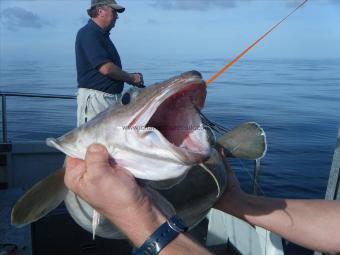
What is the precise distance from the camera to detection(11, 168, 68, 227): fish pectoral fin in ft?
6.22

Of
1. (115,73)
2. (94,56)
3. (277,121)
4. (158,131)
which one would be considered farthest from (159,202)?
(277,121)

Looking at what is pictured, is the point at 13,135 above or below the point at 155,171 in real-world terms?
below

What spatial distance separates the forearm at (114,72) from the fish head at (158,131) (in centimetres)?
342

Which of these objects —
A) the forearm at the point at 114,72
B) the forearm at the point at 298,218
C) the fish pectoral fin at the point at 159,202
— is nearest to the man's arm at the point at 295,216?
the forearm at the point at 298,218

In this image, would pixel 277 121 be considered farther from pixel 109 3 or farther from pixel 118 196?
pixel 118 196

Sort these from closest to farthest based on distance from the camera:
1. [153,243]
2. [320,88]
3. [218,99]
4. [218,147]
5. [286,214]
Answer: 1. [153,243]
2. [286,214]
3. [218,147]
4. [218,99]
5. [320,88]

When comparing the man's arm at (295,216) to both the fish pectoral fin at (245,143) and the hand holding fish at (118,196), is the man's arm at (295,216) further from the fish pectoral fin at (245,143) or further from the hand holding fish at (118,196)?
the hand holding fish at (118,196)

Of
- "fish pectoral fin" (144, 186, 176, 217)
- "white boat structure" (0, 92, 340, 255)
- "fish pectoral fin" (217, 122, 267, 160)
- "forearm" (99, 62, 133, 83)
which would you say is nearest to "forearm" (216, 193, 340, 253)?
"fish pectoral fin" (217, 122, 267, 160)

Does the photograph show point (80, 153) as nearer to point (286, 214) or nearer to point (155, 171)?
point (155, 171)

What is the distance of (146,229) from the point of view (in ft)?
4.69

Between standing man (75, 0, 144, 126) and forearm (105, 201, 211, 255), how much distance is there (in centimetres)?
382

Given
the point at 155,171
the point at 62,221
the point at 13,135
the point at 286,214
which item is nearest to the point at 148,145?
the point at 155,171

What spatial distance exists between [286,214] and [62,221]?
3350 mm

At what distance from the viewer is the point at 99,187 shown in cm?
147
